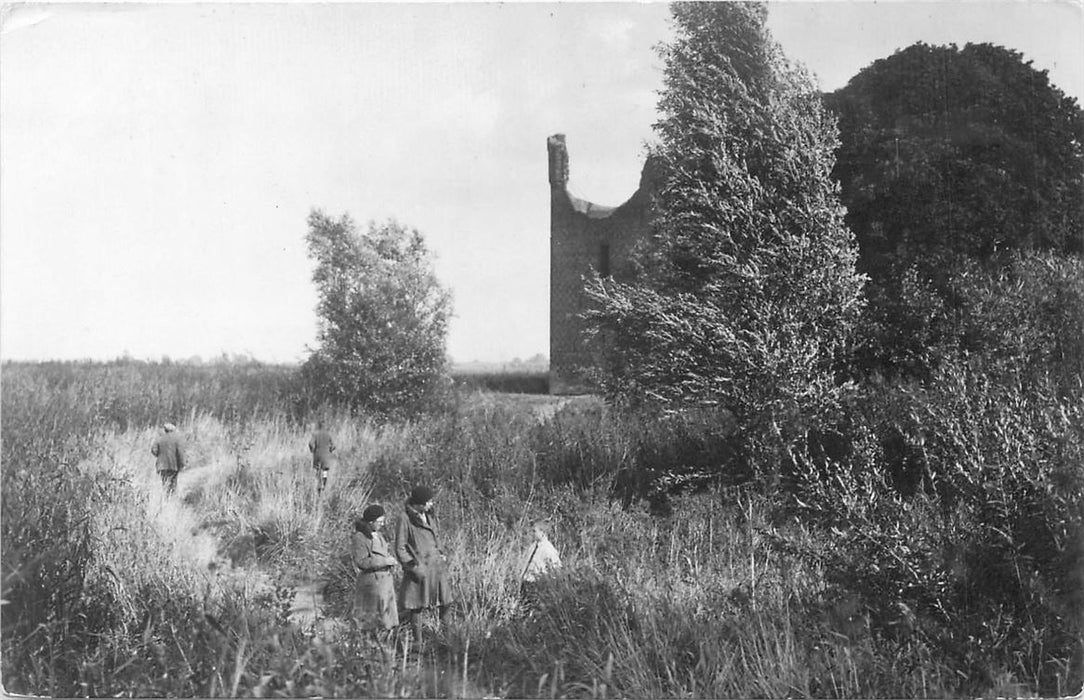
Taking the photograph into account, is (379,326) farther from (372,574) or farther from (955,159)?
(955,159)

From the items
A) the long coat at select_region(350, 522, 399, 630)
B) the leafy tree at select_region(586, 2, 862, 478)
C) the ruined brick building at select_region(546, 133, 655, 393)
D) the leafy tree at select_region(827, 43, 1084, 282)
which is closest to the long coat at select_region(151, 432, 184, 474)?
the long coat at select_region(350, 522, 399, 630)

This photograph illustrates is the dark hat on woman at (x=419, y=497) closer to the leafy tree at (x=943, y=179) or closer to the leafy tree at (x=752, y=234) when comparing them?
the leafy tree at (x=752, y=234)

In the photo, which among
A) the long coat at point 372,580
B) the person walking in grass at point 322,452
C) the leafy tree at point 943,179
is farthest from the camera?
the person walking in grass at point 322,452

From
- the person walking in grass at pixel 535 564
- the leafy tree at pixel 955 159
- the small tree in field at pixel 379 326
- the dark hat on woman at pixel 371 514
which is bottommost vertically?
the person walking in grass at pixel 535 564

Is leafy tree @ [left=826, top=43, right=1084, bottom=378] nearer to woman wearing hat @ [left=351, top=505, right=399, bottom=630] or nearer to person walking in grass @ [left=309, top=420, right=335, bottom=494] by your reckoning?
woman wearing hat @ [left=351, top=505, right=399, bottom=630]

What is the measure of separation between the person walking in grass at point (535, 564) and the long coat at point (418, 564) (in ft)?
2.27

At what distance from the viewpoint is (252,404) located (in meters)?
12.0

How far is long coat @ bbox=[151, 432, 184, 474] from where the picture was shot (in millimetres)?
8516

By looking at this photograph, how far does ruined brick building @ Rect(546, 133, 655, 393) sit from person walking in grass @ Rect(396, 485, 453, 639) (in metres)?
14.4

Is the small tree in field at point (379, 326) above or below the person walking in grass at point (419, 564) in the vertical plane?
above

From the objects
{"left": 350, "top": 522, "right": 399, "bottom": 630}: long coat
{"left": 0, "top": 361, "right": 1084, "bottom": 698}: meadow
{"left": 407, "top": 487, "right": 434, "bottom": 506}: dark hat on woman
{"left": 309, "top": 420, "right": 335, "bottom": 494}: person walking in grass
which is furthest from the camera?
{"left": 309, "top": 420, "right": 335, "bottom": 494}: person walking in grass

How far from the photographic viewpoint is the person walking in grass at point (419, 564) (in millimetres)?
6352

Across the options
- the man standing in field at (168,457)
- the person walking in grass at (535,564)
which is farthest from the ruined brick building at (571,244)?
the person walking in grass at (535,564)

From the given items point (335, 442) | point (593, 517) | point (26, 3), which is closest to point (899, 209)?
point (593, 517)
